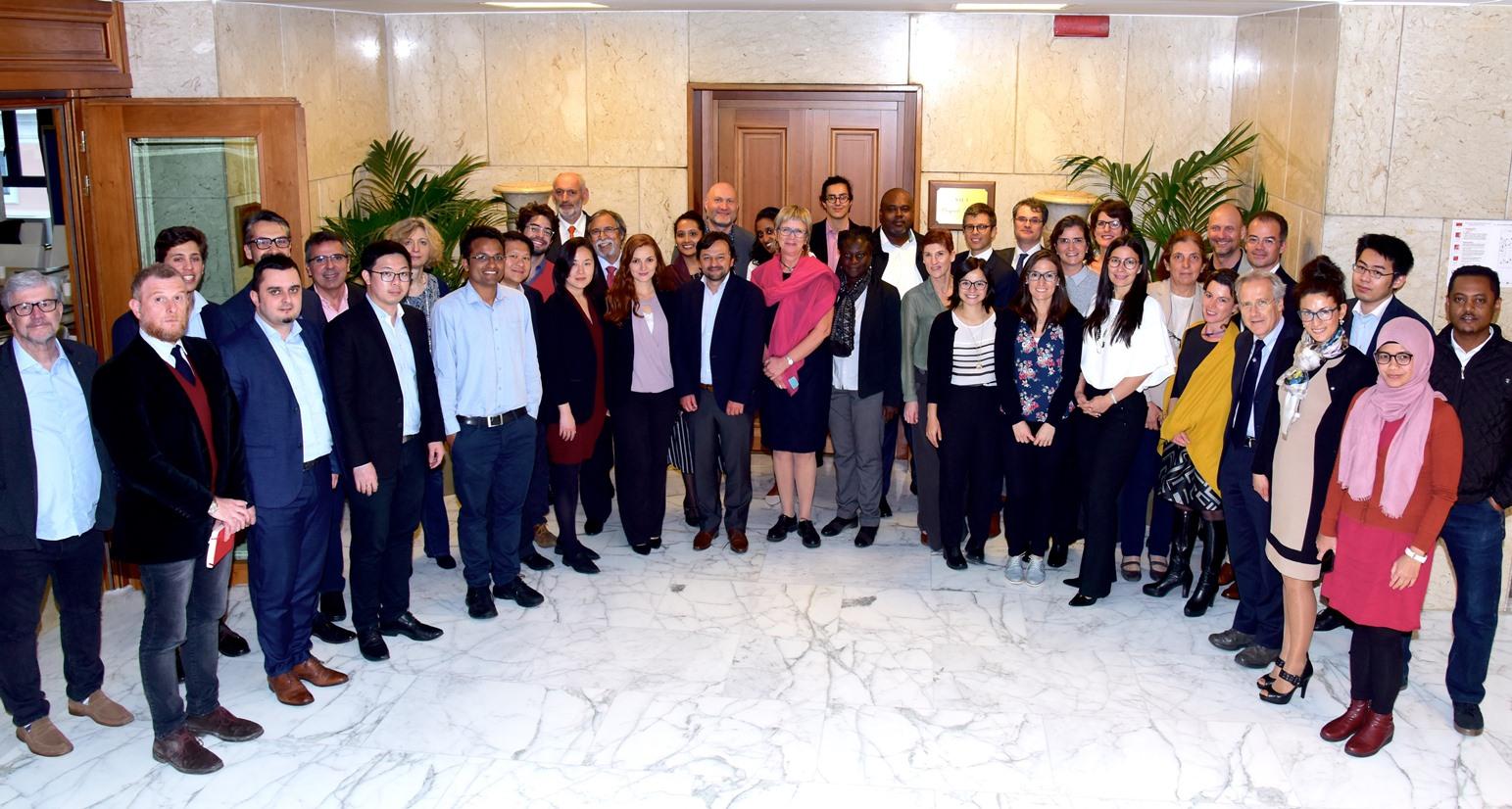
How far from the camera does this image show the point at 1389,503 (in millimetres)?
3883

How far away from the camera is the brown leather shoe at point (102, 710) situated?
428 centimetres

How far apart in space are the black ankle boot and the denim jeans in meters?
3.71

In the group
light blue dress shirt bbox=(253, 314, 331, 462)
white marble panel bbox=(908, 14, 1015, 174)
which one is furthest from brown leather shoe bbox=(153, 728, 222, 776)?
white marble panel bbox=(908, 14, 1015, 174)

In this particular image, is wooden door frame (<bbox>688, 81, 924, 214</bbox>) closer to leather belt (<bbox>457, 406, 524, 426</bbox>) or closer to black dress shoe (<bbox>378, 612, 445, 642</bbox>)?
leather belt (<bbox>457, 406, 524, 426</bbox>)

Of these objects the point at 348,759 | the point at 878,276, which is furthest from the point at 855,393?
the point at 348,759

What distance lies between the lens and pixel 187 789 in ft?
12.8

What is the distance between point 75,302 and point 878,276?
3.61m

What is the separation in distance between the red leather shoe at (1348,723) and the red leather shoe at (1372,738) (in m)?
0.04

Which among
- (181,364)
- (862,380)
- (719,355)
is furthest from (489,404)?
(862,380)

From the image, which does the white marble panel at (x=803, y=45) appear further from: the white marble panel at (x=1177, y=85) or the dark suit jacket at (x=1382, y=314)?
the dark suit jacket at (x=1382, y=314)

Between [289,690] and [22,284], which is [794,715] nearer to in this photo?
[289,690]

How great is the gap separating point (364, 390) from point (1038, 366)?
8.76 ft

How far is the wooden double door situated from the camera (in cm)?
822

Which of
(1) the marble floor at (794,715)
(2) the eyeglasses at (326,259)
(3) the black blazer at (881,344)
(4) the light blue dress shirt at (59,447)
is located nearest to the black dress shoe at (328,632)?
(1) the marble floor at (794,715)
